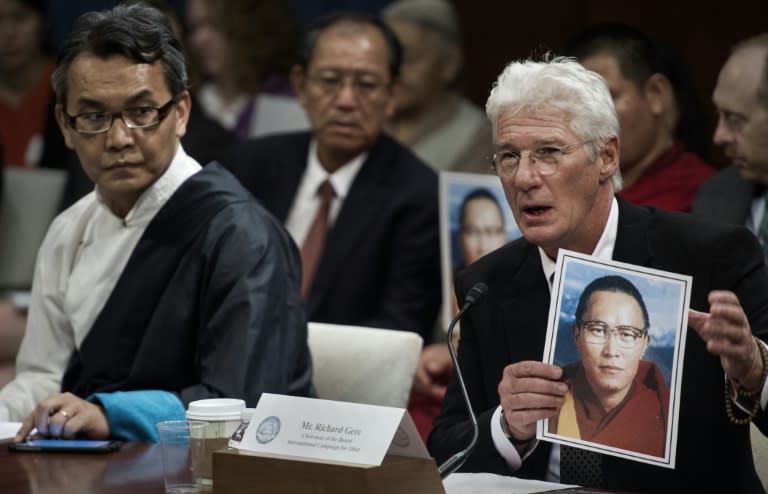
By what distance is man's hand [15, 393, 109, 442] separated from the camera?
2.24m

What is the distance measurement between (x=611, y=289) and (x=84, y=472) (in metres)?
0.88

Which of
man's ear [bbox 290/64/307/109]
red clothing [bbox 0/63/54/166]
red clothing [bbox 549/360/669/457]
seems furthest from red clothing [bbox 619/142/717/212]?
red clothing [bbox 0/63/54/166]

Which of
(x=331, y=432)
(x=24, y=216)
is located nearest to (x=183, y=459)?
(x=331, y=432)

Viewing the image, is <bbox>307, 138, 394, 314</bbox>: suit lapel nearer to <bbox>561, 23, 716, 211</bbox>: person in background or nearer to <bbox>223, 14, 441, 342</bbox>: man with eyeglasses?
<bbox>223, 14, 441, 342</bbox>: man with eyeglasses

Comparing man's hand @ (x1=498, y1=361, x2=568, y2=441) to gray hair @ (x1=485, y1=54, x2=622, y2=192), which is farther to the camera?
gray hair @ (x1=485, y1=54, x2=622, y2=192)

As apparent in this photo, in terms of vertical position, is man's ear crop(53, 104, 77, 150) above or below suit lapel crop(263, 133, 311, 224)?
below

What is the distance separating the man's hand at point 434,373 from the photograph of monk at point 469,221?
15 centimetres

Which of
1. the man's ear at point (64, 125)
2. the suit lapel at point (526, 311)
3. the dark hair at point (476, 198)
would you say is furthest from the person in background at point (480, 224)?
the man's ear at point (64, 125)

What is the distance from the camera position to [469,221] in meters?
3.37

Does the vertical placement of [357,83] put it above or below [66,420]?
above

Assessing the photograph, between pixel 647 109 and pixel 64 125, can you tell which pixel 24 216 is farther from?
pixel 647 109

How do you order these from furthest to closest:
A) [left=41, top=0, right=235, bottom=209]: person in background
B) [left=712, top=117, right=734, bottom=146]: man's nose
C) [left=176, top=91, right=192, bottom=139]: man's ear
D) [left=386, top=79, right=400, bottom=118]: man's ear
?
[left=41, top=0, right=235, bottom=209]: person in background → [left=386, top=79, right=400, bottom=118]: man's ear → [left=712, top=117, right=734, bottom=146]: man's nose → [left=176, top=91, right=192, bottom=139]: man's ear

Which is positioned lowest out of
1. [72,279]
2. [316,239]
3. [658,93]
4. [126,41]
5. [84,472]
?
[84,472]

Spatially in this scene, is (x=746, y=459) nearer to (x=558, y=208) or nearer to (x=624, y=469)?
(x=624, y=469)
